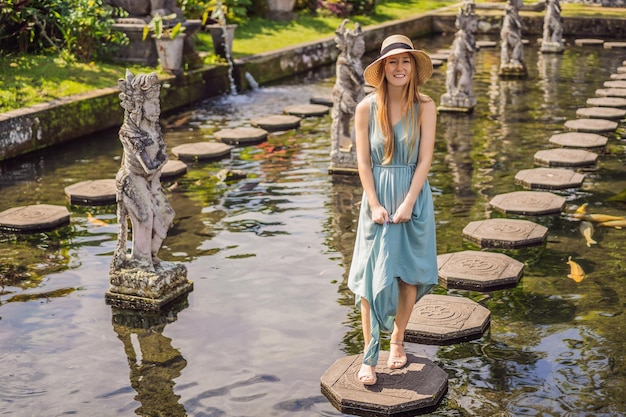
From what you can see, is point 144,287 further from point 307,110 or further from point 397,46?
point 307,110

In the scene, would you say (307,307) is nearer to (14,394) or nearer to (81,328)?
(81,328)

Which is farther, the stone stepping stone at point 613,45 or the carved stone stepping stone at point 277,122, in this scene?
the stone stepping stone at point 613,45

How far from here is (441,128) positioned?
1410 centimetres

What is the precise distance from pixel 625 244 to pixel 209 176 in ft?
16.5

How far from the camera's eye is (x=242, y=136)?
1309 cm

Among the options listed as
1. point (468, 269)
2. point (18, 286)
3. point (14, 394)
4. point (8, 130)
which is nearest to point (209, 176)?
point (8, 130)

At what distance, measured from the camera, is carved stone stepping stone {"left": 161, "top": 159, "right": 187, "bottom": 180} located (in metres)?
11.0

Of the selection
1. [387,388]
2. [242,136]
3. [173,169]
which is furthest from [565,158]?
[387,388]

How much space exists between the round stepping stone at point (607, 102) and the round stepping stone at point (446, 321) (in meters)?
9.15

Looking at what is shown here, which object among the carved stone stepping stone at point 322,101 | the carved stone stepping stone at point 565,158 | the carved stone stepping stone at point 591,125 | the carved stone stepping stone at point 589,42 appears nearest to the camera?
the carved stone stepping stone at point 565,158

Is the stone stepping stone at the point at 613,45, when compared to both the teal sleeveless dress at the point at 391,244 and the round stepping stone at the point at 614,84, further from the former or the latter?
the teal sleeveless dress at the point at 391,244

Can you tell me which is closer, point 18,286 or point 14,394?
point 14,394

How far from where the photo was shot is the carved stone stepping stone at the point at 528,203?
9.28 metres

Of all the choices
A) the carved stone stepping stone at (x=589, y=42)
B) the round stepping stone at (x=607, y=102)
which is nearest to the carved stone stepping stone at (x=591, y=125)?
the round stepping stone at (x=607, y=102)
